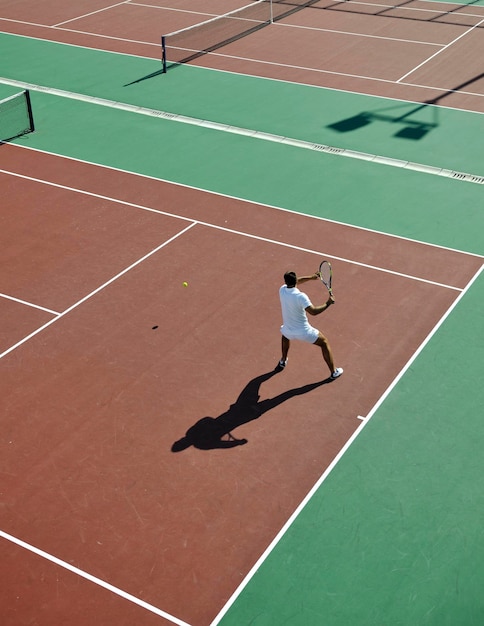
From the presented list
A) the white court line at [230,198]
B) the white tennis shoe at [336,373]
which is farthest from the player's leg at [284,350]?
the white court line at [230,198]

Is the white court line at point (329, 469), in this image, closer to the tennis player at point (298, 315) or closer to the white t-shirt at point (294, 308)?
the tennis player at point (298, 315)

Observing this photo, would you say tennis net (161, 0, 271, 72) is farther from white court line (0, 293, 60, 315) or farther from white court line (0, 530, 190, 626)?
white court line (0, 530, 190, 626)

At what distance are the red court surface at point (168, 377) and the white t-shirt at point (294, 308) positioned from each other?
925 mm

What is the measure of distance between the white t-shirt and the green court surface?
5.40ft

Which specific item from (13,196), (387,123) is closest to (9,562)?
(13,196)

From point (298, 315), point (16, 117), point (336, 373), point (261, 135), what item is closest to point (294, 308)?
point (298, 315)

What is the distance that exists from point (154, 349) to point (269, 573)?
190 inches

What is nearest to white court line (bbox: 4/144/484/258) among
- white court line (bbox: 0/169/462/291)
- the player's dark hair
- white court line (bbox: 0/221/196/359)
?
white court line (bbox: 0/169/462/291)

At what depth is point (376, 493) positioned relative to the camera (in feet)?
35.5

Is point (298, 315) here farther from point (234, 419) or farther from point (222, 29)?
point (222, 29)

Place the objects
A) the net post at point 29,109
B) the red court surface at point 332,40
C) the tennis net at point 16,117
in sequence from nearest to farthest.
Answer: the net post at point 29,109 < the tennis net at point 16,117 < the red court surface at point 332,40

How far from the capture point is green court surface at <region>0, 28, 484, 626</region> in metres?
9.60

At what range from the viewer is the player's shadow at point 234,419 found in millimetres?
11727

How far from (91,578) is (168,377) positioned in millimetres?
3840
